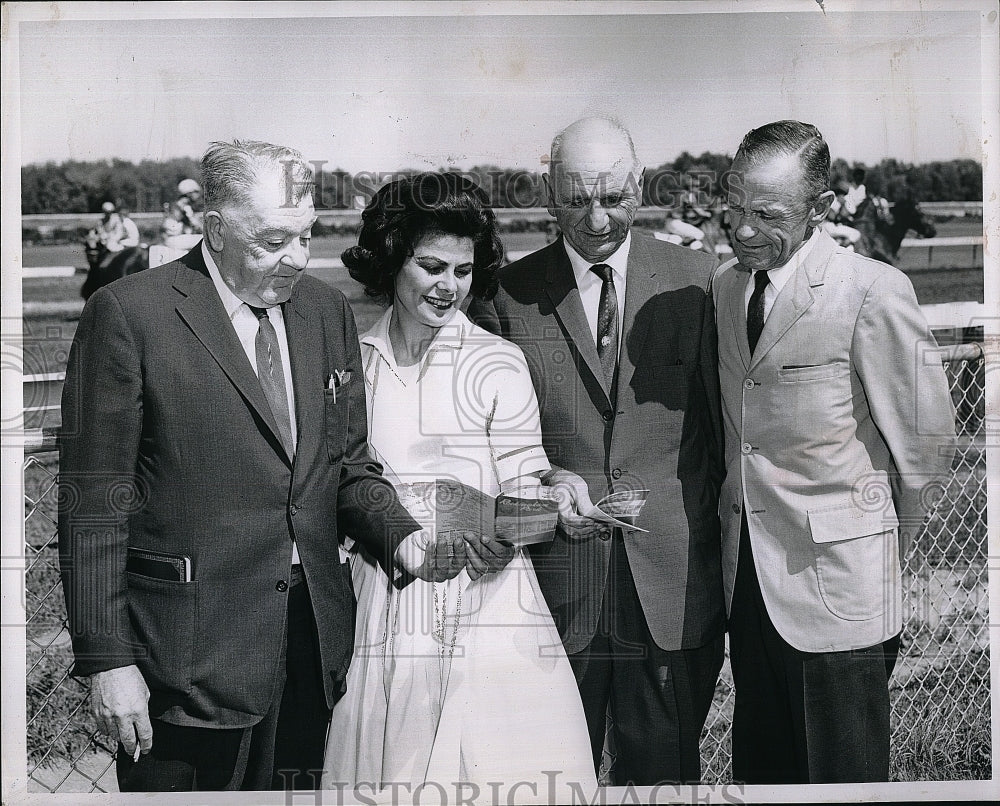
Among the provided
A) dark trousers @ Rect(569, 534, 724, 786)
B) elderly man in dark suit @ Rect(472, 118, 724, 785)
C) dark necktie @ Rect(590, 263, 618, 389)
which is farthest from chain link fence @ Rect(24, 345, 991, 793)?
dark necktie @ Rect(590, 263, 618, 389)

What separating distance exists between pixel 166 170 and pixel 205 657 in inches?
59.0

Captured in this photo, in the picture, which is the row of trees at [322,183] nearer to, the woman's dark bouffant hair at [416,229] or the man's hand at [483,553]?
the woman's dark bouffant hair at [416,229]

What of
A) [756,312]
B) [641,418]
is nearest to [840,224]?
[756,312]

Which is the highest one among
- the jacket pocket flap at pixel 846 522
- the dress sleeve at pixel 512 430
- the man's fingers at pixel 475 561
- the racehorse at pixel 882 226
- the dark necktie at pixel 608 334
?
the racehorse at pixel 882 226

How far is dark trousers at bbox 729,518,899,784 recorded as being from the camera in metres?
3.29

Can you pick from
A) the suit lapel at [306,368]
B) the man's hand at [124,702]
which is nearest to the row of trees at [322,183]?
→ the suit lapel at [306,368]

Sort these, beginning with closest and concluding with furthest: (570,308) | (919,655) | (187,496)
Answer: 1. (187,496)
2. (570,308)
3. (919,655)

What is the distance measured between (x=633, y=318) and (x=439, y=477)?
785mm

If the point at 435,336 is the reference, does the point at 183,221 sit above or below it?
above

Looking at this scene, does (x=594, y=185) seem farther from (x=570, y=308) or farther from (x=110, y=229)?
(x=110, y=229)

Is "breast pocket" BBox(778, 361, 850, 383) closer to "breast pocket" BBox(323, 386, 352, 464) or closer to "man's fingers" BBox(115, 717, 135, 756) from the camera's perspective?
"breast pocket" BBox(323, 386, 352, 464)

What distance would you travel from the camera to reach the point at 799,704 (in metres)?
3.30

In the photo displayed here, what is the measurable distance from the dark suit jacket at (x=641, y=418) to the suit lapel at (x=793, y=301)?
16 centimetres

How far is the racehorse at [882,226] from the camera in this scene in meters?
3.32
